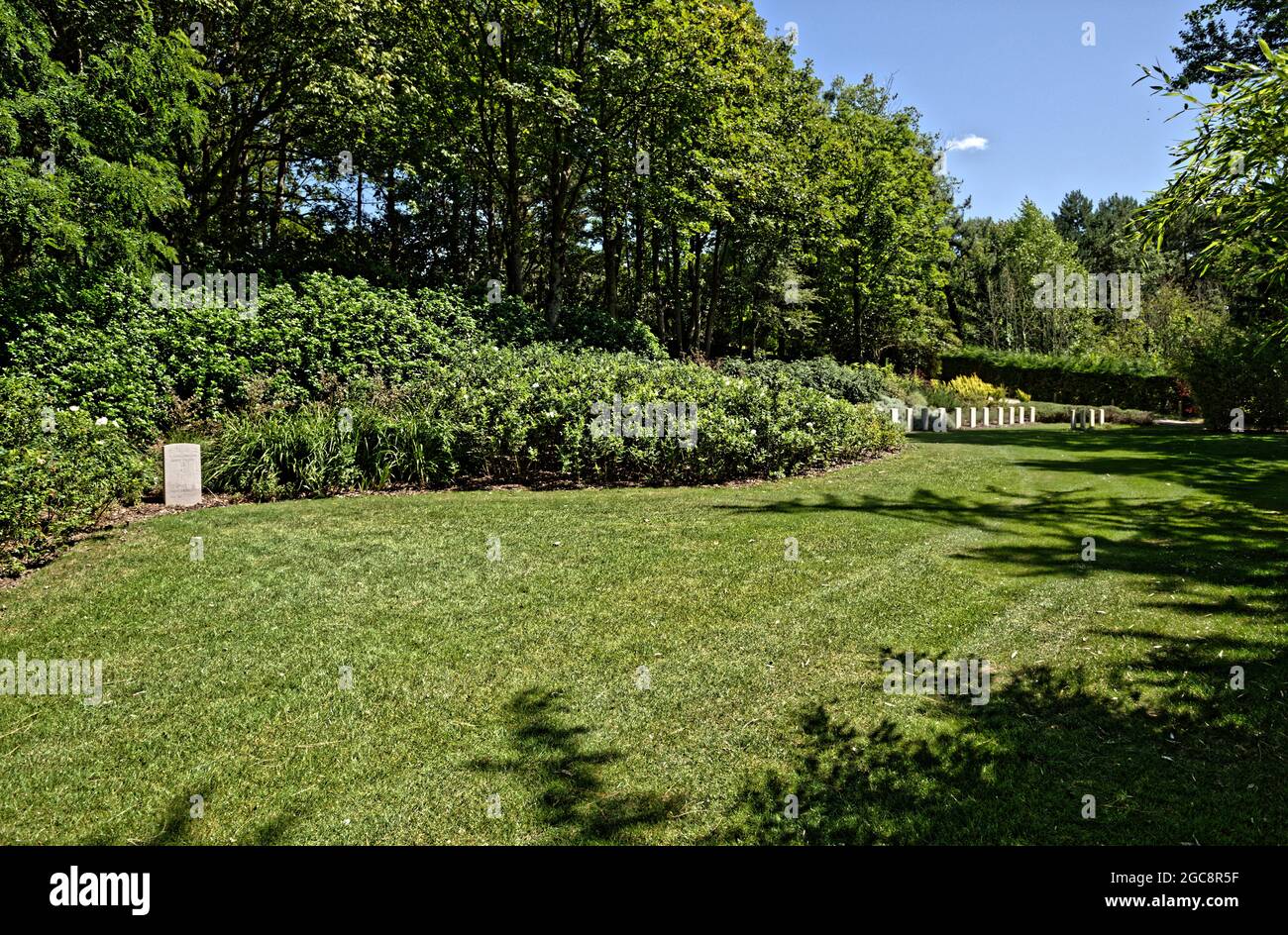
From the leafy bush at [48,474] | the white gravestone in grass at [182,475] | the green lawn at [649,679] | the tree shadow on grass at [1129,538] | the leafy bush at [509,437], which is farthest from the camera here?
the leafy bush at [509,437]

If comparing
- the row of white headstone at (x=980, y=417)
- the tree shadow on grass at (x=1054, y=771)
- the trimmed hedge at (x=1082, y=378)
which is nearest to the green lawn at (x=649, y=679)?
the tree shadow on grass at (x=1054, y=771)

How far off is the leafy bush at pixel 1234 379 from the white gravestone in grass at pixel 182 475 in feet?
61.3

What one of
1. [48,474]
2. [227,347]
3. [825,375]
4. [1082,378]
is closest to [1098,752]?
[48,474]

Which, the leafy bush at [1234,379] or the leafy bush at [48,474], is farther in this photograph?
the leafy bush at [1234,379]

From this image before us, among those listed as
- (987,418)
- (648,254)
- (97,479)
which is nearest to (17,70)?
(97,479)

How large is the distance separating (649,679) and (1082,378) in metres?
28.4

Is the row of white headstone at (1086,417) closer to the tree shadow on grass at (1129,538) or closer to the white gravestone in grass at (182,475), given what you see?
the tree shadow on grass at (1129,538)

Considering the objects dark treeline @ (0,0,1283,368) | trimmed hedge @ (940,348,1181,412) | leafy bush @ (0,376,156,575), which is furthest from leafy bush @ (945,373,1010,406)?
leafy bush @ (0,376,156,575)

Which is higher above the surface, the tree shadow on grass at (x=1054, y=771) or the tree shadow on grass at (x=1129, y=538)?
the tree shadow on grass at (x=1129, y=538)

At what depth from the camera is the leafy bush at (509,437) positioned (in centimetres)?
855

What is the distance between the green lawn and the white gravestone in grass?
28.2 inches

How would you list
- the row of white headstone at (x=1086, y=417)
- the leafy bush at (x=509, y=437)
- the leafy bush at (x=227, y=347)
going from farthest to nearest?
1. the row of white headstone at (x=1086, y=417)
2. the leafy bush at (x=227, y=347)
3. the leafy bush at (x=509, y=437)

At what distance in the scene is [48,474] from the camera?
5.72 meters
